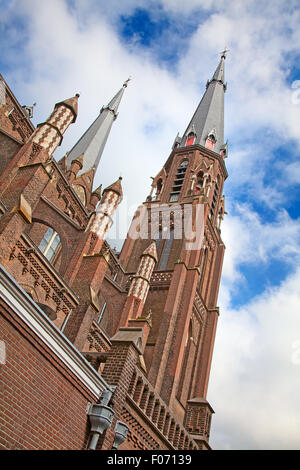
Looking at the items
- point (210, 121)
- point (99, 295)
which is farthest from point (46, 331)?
point (210, 121)

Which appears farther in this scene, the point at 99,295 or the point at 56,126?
the point at 99,295

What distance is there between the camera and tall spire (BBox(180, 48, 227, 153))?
42.8m

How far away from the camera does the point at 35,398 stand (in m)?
7.63

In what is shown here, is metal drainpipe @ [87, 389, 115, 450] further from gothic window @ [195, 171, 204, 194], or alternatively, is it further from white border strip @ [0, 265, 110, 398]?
gothic window @ [195, 171, 204, 194]

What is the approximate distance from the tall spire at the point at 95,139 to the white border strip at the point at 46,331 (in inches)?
1251

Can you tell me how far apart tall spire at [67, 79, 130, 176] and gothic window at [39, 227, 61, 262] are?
18.1 m

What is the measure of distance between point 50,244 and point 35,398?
14429 millimetres

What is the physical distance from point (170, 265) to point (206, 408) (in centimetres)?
1002

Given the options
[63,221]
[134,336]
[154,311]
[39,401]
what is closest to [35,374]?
[39,401]

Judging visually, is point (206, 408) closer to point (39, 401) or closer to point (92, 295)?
Answer: point (92, 295)

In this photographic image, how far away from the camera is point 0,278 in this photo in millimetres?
7027

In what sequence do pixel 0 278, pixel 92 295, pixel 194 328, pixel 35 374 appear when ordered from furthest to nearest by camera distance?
pixel 194 328
pixel 92 295
pixel 35 374
pixel 0 278

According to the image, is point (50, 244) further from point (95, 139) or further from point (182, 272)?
point (95, 139)

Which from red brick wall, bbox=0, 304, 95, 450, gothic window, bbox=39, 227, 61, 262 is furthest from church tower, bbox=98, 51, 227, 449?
gothic window, bbox=39, 227, 61, 262
